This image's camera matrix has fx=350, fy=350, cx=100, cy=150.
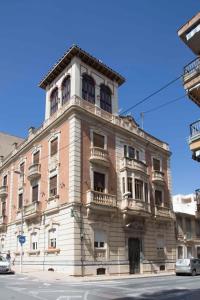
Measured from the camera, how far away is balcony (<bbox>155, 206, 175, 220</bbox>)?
33.6 m

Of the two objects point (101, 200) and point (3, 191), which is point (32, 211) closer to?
point (101, 200)

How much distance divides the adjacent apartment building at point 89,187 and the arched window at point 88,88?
10 cm

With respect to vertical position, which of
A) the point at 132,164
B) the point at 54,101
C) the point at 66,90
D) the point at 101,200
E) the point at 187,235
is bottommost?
the point at 187,235

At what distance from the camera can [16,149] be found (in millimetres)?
39750

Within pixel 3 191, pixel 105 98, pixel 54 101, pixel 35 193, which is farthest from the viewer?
pixel 3 191

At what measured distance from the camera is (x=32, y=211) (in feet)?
103

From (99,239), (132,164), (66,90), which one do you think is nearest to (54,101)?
(66,90)

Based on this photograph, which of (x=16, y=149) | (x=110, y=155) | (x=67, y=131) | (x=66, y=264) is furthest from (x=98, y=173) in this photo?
(x=16, y=149)

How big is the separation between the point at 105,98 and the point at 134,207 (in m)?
11.5

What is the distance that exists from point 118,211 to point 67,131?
8.00m

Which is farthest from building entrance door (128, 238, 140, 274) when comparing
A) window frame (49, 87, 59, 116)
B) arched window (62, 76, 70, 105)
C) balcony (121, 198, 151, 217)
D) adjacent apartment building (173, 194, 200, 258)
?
window frame (49, 87, 59, 116)

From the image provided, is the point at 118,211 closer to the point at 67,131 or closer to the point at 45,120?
the point at 67,131

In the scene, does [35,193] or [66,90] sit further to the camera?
[66,90]

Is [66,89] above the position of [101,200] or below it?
above
